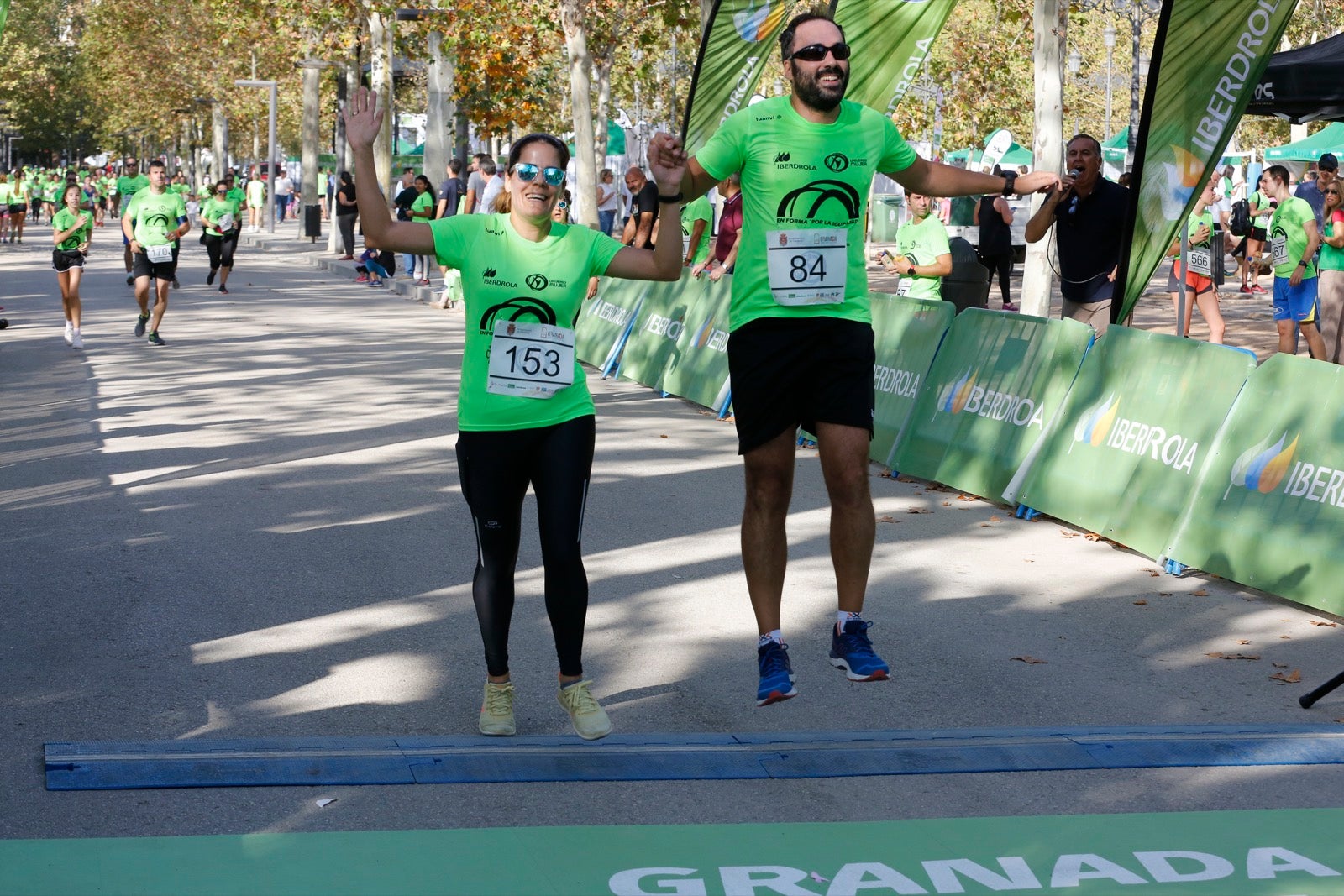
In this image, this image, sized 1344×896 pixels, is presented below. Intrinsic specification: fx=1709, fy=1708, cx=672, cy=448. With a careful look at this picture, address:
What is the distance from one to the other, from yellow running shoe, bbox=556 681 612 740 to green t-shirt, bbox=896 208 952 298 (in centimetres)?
807

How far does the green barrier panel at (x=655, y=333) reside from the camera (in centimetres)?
1508

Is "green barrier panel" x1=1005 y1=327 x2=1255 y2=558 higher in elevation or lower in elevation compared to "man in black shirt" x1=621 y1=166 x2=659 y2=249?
lower

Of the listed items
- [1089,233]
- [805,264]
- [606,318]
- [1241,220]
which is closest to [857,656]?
[805,264]

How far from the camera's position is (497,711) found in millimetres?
5305

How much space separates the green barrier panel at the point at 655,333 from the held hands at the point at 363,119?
9743 millimetres

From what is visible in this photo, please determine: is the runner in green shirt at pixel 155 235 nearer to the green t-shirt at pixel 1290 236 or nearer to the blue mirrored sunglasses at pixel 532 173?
the green t-shirt at pixel 1290 236

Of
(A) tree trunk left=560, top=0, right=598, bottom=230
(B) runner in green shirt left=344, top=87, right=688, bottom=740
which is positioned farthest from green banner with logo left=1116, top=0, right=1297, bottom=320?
(A) tree trunk left=560, top=0, right=598, bottom=230

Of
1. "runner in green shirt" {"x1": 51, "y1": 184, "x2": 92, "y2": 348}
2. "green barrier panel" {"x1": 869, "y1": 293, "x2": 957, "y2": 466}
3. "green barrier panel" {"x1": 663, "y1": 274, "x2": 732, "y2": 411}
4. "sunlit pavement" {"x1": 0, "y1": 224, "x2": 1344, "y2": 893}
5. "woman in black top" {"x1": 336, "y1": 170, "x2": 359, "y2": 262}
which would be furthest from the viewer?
"woman in black top" {"x1": 336, "y1": 170, "x2": 359, "y2": 262}

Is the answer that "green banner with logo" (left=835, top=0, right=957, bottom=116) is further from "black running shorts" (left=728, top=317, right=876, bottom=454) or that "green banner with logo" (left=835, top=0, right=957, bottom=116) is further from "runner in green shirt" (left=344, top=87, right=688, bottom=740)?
"runner in green shirt" (left=344, top=87, right=688, bottom=740)

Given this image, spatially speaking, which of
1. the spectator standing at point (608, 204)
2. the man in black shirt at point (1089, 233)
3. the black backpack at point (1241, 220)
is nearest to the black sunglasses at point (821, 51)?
the man in black shirt at point (1089, 233)

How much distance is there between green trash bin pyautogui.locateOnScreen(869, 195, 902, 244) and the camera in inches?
1836

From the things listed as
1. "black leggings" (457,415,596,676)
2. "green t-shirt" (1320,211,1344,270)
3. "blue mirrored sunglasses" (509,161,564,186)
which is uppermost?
"blue mirrored sunglasses" (509,161,564,186)

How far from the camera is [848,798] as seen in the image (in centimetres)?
480

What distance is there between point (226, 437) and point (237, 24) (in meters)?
36.2
